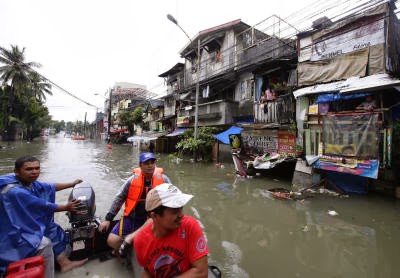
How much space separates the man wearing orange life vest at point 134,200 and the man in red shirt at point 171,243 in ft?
4.23

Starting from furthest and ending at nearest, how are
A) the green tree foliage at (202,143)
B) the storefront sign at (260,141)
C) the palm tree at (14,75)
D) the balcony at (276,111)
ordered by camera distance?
the palm tree at (14,75) → the green tree foliage at (202,143) → the storefront sign at (260,141) → the balcony at (276,111)

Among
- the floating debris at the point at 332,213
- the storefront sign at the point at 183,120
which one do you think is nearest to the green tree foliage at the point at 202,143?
the storefront sign at the point at 183,120


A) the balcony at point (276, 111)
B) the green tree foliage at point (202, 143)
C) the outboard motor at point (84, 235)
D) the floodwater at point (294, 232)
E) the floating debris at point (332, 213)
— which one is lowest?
the floodwater at point (294, 232)

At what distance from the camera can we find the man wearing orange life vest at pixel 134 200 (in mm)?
3057

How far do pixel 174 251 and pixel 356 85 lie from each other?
897 cm

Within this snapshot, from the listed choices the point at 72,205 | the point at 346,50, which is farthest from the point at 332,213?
the point at 346,50

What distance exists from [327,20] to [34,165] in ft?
38.9

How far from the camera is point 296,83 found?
10.7 meters

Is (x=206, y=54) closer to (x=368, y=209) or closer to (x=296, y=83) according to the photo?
(x=296, y=83)

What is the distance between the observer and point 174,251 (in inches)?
71.3

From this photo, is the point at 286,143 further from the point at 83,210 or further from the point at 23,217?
the point at 23,217

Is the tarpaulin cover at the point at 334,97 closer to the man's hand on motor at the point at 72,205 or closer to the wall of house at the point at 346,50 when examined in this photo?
the wall of house at the point at 346,50

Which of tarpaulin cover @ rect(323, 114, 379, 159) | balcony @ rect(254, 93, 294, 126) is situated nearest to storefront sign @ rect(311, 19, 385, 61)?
balcony @ rect(254, 93, 294, 126)

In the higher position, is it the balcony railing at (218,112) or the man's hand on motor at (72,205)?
the balcony railing at (218,112)
